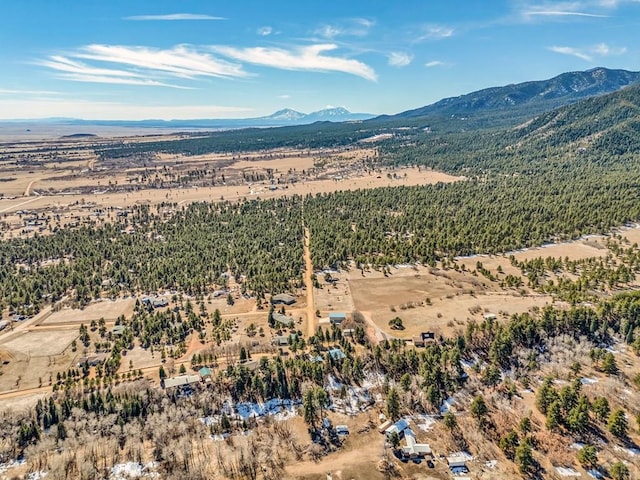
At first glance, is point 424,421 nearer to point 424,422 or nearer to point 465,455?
point 424,422

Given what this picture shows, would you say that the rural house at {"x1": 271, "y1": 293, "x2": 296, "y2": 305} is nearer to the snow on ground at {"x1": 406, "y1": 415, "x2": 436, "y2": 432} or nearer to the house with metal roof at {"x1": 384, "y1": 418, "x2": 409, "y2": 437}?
the snow on ground at {"x1": 406, "y1": 415, "x2": 436, "y2": 432}

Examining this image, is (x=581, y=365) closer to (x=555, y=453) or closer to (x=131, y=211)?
(x=555, y=453)

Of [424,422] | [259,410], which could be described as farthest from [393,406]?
[259,410]

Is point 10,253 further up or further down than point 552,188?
further down

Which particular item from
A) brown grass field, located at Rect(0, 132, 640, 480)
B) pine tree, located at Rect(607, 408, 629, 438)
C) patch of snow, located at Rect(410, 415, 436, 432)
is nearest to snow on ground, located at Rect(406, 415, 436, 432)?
patch of snow, located at Rect(410, 415, 436, 432)

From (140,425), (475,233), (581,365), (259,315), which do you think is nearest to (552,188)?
(475,233)

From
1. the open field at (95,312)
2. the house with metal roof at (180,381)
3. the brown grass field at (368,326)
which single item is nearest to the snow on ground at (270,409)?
the brown grass field at (368,326)
